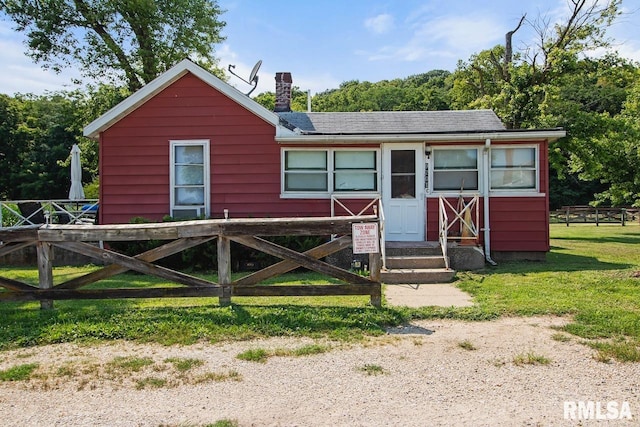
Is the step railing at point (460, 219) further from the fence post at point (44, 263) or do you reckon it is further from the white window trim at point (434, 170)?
the fence post at point (44, 263)

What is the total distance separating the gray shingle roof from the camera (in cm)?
1135

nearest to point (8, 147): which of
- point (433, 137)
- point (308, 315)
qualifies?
point (433, 137)

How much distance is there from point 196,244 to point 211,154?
543 centimetres

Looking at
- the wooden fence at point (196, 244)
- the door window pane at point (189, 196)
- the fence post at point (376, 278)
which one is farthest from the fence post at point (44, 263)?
the door window pane at point (189, 196)

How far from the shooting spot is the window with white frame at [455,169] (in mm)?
10977

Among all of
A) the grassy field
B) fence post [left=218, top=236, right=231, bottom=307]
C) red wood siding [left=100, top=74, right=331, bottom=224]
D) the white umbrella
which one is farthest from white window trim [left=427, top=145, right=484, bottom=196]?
the white umbrella

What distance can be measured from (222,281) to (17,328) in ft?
7.72

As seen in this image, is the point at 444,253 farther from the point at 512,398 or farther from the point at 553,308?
the point at 512,398

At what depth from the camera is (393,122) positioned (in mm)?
12023

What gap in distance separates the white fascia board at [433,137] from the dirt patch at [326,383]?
20.1 ft

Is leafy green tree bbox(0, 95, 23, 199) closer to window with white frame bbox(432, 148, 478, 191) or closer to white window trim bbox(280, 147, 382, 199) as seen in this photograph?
white window trim bbox(280, 147, 382, 199)

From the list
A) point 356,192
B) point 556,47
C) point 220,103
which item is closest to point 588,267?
point 356,192

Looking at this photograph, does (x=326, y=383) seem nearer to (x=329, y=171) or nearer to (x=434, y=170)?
(x=329, y=171)

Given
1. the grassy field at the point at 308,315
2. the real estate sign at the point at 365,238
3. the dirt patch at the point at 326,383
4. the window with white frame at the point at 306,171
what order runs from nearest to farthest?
the dirt patch at the point at 326,383 → the grassy field at the point at 308,315 → the real estate sign at the point at 365,238 → the window with white frame at the point at 306,171
